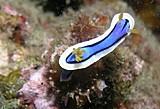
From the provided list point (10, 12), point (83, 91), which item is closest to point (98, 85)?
point (83, 91)

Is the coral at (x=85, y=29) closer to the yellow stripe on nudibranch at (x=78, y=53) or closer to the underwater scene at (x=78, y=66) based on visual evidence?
the underwater scene at (x=78, y=66)

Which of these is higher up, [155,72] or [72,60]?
[72,60]

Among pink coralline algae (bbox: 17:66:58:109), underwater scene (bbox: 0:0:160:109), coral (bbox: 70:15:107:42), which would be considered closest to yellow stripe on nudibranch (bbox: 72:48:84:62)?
underwater scene (bbox: 0:0:160:109)

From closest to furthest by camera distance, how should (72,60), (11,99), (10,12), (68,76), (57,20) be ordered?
(72,60) → (68,76) → (11,99) → (10,12) → (57,20)

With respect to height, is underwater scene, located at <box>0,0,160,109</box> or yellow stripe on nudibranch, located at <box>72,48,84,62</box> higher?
yellow stripe on nudibranch, located at <box>72,48,84,62</box>

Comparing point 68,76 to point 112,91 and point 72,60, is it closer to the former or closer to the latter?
point 72,60

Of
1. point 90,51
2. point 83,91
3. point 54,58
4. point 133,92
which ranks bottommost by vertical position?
point 133,92

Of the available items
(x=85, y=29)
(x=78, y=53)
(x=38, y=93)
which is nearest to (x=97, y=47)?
(x=78, y=53)

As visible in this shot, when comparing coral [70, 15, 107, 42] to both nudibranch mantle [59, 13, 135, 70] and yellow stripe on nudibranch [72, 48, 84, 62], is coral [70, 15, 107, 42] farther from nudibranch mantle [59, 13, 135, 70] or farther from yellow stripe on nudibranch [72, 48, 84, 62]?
yellow stripe on nudibranch [72, 48, 84, 62]
